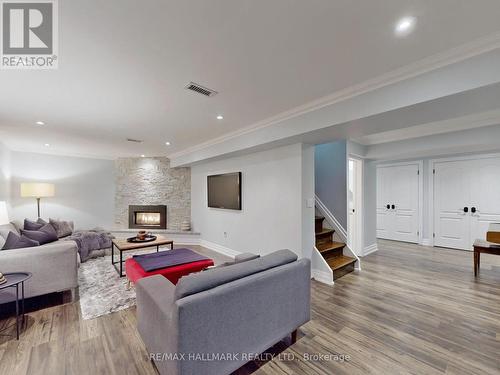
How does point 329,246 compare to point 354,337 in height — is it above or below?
above

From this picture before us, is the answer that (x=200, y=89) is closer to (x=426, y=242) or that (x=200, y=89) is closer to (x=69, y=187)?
(x=69, y=187)

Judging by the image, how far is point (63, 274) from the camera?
2625 mm

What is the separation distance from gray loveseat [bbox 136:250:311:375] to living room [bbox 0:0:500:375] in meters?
0.01

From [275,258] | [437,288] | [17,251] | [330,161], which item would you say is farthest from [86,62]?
[437,288]

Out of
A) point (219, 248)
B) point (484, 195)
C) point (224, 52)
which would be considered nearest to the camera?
point (224, 52)

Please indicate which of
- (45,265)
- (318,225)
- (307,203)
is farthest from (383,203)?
(45,265)

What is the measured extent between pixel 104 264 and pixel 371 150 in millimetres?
5777

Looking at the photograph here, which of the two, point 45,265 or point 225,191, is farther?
point 225,191

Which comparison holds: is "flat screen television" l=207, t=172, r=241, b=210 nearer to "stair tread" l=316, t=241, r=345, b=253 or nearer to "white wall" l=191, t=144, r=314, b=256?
"white wall" l=191, t=144, r=314, b=256

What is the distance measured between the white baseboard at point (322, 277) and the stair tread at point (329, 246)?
378 mm

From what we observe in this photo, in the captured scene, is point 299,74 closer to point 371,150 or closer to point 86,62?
point 86,62

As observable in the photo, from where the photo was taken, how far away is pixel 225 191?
15.8 feet

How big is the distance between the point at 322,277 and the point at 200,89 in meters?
3.07

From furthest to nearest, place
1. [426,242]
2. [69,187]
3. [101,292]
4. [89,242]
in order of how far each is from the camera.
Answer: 1. [69,187]
2. [426,242]
3. [89,242]
4. [101,292]
